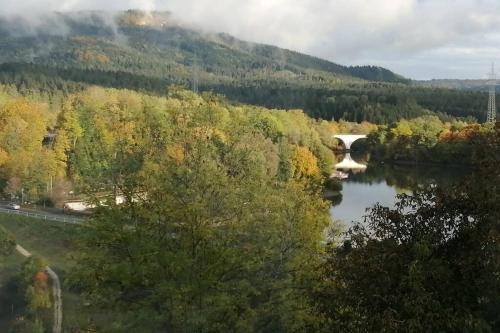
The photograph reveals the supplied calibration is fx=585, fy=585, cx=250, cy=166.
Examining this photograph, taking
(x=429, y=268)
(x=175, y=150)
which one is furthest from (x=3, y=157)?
(x=429, y=268)

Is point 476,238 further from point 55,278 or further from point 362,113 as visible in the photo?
point 362,113

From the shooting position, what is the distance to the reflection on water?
53375 millimetres

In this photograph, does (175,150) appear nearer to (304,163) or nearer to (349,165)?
(304,163)

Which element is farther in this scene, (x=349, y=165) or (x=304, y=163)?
(x=349, y=165)

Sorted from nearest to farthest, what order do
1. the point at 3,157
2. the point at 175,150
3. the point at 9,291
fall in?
the point at 9,291 < the point at 175,150 < the point at 3,157

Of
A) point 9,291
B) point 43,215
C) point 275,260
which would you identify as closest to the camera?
point 275,260

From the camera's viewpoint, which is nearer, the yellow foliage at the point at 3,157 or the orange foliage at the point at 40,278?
the orange foliage at the point at 40,278

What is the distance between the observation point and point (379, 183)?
71.5 meters

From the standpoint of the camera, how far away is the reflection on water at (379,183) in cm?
5338

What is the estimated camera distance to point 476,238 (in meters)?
8.86

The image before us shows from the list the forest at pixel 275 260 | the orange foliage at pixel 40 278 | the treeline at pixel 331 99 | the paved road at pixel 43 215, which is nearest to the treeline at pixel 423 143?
the treeline at pixel 331 99

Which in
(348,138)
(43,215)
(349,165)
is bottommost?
(349,165)

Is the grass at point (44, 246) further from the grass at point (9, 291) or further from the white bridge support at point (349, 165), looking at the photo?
the white bridge support at point (349, 165)

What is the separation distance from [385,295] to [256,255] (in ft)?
21.2
